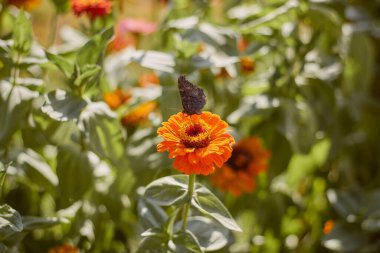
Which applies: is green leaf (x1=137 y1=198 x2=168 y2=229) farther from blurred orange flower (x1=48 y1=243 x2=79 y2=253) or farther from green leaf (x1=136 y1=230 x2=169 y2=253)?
blurred orange flower (x1=48 y1=243 x2=79 y2=253)

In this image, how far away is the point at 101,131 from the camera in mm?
964

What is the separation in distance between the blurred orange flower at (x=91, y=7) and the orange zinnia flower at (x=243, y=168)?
36 cm

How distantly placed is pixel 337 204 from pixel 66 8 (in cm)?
66

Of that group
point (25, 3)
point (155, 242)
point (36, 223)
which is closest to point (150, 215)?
point (155, 242)

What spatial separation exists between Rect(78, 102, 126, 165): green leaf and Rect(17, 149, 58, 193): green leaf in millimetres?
133

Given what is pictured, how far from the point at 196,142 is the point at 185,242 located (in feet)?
0.57

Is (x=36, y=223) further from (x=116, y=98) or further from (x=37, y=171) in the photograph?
(x=116, y=98)

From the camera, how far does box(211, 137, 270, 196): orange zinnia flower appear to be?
111cm

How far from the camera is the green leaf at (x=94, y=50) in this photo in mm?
930

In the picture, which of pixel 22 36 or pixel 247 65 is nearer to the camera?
pixel 22 36

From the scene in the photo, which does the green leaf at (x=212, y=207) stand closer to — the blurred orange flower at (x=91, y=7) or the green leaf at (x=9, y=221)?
the green leaf at (x=9, y=221)

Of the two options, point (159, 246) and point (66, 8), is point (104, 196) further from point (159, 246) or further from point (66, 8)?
point (66, 8)

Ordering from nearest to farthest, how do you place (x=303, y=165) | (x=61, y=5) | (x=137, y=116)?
1. (x=61, y=5)
2. (x=137, y=116)
3. (x=303, y=165)

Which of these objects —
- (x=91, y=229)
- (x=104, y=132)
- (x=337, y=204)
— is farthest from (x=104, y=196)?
(x=337, y=204)
